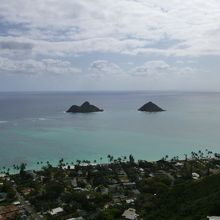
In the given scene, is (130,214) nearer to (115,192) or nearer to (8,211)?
(115,192)

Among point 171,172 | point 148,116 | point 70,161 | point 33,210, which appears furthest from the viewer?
point 148,116

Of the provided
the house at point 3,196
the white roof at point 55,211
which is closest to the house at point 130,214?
the white roof at point 55,211

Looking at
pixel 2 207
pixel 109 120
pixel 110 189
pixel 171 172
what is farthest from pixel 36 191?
pixel 109 120

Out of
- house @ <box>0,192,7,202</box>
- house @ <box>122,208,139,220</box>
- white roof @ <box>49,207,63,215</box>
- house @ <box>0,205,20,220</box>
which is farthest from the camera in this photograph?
house @ <box>0,192,7,202</box>

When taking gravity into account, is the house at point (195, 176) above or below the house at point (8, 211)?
above

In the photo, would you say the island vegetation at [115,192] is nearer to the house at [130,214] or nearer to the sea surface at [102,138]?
the house at [130,214]

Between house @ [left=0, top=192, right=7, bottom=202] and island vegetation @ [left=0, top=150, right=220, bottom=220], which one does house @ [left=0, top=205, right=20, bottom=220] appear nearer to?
island vegetation @ [left=0, top=150, right=220, bottom=220]

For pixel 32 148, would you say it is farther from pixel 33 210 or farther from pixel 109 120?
pixel 109 120

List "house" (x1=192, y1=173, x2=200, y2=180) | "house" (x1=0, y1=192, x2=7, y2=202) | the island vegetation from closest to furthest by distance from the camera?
the island vegetation, "house" (x1=0, y1=192, x2=7, y2=202), "house" (x1=192, y1=173, x2=200, y2=180)

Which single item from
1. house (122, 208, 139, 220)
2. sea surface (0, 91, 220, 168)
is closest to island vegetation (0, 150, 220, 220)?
house (122, 208, 139, 220)
